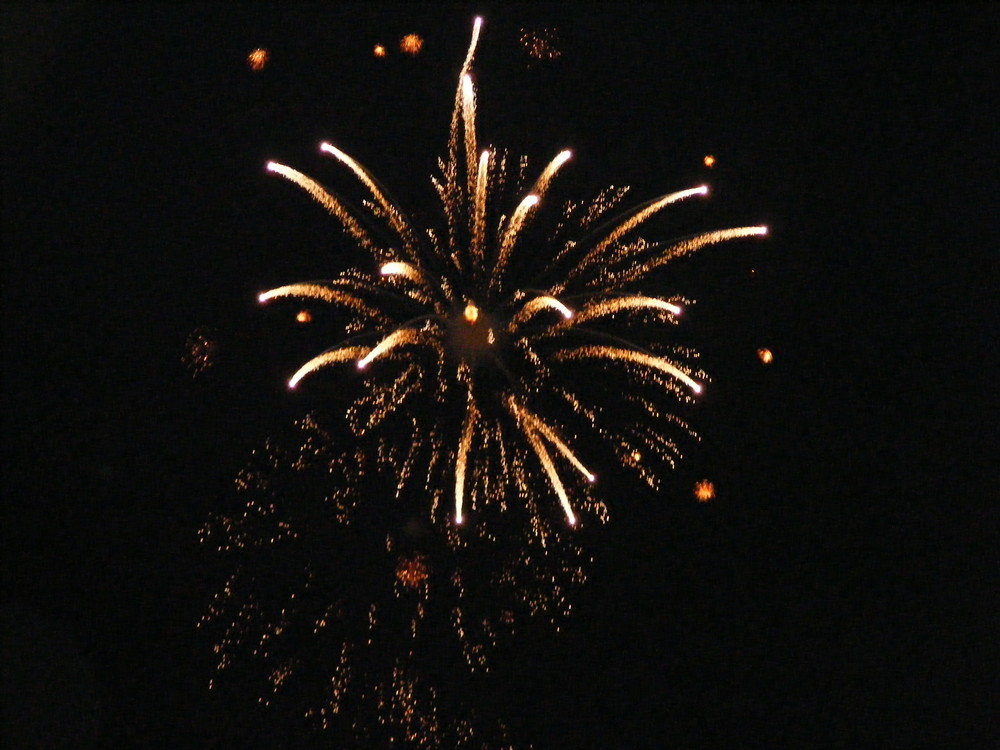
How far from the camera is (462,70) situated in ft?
23.1

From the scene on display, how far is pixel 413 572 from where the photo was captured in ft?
20.9

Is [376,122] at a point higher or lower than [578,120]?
higher

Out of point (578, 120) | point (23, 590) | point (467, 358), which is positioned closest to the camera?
point (467, 358)

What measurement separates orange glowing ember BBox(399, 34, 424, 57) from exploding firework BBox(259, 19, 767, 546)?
1.39m

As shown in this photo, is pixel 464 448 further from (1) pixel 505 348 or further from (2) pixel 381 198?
(2) pixel 381 198

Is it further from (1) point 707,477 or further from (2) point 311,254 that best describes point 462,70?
(1) point 707,477

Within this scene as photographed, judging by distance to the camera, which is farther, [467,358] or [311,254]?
[311,254]

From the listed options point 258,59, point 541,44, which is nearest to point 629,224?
point 541,44

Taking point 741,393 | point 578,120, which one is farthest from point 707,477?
point 578,120

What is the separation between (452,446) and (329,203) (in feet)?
8.17

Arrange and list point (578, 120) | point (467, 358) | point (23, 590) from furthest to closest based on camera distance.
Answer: point (578, 120), point (23, 590), point (467, 358)

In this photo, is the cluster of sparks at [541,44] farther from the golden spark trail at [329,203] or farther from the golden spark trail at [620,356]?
the golden spark trail at [620,356]

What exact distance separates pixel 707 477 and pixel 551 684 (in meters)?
2.30

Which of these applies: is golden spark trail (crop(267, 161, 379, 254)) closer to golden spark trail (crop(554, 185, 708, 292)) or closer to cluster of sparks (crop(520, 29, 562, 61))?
golden spark trail (crop(554, 185, 708, 292))
